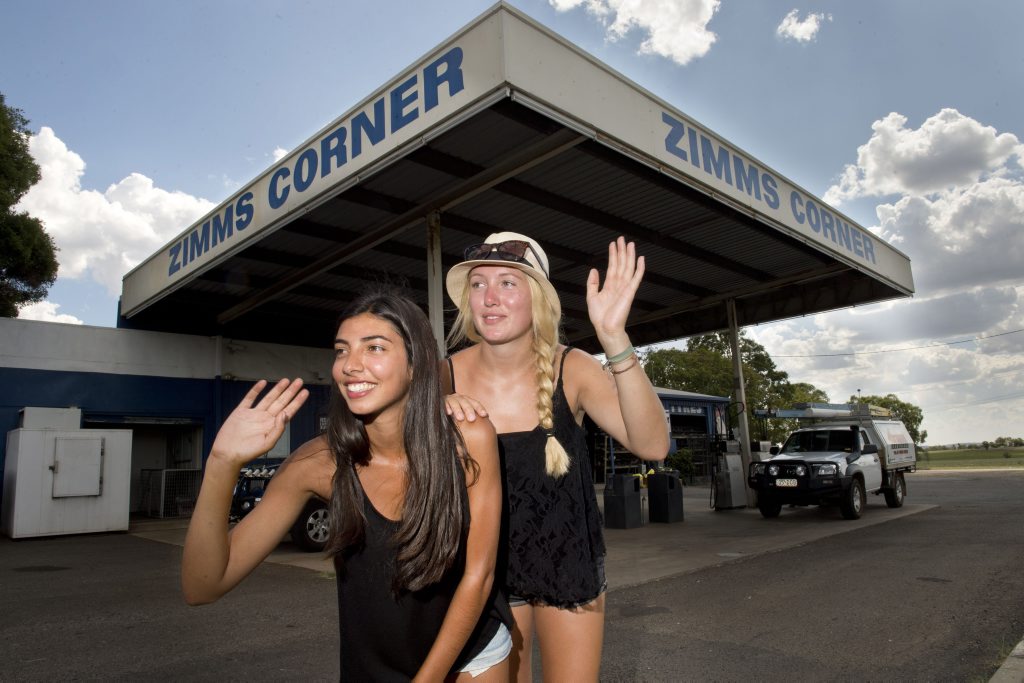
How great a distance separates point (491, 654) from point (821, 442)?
14174mm

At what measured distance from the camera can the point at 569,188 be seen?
968cm

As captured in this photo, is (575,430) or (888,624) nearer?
(575,430)

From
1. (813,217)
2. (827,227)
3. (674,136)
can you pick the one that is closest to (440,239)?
(674,136)

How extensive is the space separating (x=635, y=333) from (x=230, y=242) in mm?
11613

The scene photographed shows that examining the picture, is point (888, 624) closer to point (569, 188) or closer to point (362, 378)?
point (362, 378)

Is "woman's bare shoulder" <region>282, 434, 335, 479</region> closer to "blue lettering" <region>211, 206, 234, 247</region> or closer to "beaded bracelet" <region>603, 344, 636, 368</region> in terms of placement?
"beaded bracelet" <region>603, 344, 636, 368</region>

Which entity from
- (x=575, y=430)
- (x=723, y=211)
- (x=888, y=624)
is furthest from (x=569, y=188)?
(x=575, y=430)

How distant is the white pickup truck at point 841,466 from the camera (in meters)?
12.8

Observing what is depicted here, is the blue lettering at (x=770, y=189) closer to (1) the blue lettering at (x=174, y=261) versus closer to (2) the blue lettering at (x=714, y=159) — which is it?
(2) the blue lettering at (x=714, y=159)

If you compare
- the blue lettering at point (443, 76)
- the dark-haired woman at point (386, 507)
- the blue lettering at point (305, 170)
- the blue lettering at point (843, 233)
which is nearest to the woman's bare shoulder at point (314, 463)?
the dark-haired woman at point (386, 507)

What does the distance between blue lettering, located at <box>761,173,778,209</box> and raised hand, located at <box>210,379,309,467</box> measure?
32.5ft

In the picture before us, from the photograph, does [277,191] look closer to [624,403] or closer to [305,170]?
[305,170]

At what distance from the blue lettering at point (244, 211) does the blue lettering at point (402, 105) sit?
139 inches

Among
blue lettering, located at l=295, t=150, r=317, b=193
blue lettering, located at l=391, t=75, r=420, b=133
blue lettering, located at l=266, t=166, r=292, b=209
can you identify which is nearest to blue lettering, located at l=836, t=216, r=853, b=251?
blue lettering, located at l=391, t=75, r=420, b=133
